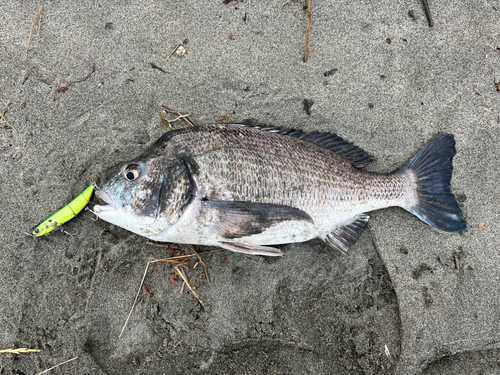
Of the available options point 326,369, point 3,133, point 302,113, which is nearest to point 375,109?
point 302,113

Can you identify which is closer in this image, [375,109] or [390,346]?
[390,346]

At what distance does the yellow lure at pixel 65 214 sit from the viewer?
3002mm

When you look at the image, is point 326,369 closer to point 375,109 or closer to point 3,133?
point 375,109


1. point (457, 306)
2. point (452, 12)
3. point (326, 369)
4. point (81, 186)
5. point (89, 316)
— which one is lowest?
point (326, 369)

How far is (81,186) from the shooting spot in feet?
10.4

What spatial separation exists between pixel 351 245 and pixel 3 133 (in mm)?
3578

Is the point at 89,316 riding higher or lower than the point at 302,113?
lower

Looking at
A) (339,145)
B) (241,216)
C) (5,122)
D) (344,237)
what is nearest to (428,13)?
(339,145)

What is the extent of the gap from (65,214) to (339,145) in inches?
106

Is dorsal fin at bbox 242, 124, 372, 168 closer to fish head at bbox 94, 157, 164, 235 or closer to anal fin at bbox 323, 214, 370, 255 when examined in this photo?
anal fin at bbox 323, 214, 370, 255

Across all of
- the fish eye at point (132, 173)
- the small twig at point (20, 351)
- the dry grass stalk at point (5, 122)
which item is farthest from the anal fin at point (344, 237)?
the dry grass stalk at point (5, 122)

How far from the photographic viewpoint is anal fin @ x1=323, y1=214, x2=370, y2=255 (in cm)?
306

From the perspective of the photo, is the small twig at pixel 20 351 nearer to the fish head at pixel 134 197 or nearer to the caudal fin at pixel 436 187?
the fish head at pixel 134 197

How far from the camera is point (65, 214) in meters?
3.02
